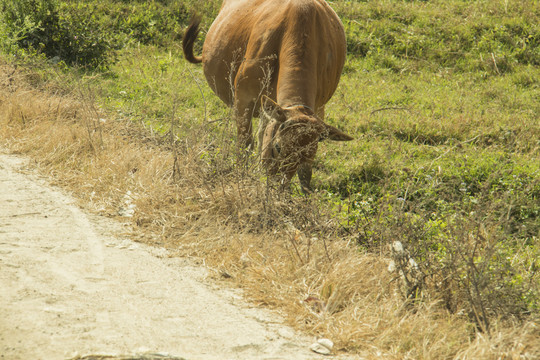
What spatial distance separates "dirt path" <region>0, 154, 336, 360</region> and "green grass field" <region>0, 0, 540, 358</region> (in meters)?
1.15

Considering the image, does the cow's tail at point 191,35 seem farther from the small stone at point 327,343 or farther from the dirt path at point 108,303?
the small stone at point 327,343

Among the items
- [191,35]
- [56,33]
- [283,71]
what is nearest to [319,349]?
[283,71]

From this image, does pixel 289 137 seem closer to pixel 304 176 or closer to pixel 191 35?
pixel 304 176

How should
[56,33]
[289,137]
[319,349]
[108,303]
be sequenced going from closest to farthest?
[319,349]
[108,303]
[289,137]
[56,33]

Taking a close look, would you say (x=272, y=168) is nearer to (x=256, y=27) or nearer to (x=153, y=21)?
(x=256, y=27)

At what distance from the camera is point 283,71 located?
537cm

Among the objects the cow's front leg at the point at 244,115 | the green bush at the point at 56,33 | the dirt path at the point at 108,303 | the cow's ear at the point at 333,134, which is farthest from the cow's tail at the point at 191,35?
the dirt path at the point at 108,303

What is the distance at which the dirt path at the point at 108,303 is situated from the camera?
3.15 m

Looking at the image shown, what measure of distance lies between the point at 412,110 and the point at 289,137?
4.08 m

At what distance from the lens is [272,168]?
5016 millimetres

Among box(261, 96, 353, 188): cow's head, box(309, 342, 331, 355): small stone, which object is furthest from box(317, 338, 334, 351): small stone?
box(261, 96, 353, 188): cow's head

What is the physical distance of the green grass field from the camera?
408 centimetres

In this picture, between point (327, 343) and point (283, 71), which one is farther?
point (283, 71)

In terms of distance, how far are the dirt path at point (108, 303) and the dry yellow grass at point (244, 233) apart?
22 centimetres
